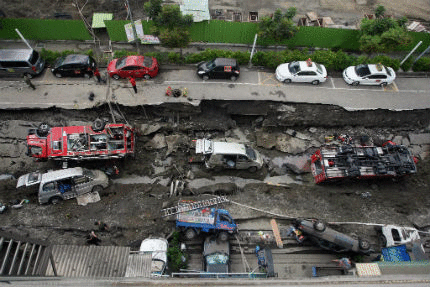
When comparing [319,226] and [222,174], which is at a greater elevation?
[222,174]

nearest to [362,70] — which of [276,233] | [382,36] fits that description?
[382,36]

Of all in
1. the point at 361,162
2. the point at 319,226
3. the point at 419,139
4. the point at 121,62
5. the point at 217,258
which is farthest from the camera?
the point at 121,62

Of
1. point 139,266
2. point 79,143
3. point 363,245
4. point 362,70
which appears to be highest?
point 362,70

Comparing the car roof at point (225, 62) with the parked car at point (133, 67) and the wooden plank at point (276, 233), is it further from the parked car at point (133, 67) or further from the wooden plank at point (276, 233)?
the wooden plank at point (276, 233)

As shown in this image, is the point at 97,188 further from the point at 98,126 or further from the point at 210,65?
the point at 210,65

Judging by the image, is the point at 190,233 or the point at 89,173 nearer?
the point at 190,233

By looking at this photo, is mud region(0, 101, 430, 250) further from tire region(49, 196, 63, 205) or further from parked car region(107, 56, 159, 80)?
parked car region(107, 56, 159, 80)

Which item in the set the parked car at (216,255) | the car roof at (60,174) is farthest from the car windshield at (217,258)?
the car roof at (60,174)
